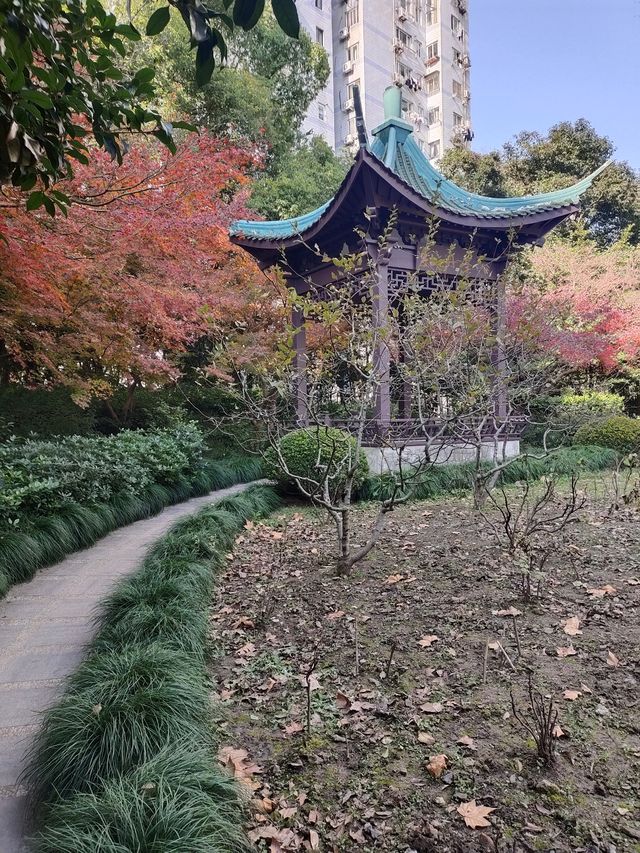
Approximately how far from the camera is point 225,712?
2.41m

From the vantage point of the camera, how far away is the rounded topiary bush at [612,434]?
35.1 ft

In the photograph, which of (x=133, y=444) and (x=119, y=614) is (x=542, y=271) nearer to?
(x=133, y=444)

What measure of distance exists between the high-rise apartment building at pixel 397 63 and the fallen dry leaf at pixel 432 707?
30.2 meters

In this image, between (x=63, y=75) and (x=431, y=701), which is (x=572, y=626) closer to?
(x=431, y=701)

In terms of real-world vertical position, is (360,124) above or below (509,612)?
above

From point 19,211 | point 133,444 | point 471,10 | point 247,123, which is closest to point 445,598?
point 133,444

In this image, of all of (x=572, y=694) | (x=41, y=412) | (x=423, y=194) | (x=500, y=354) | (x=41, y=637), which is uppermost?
(x=423, y=194)

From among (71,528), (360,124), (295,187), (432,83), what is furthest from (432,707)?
(432,83)

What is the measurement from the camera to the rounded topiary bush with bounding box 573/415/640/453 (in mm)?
10688

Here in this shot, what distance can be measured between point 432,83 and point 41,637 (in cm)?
4073

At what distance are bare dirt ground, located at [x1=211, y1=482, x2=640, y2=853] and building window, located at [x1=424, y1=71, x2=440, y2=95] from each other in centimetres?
3870

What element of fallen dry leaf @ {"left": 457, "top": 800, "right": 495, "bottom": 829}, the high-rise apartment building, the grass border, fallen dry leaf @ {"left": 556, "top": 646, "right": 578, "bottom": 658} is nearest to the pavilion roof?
the grass border

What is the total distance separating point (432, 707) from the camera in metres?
2.30

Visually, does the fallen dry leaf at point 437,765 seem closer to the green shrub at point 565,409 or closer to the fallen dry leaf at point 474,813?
the fallen dry leaf at point 474,813
